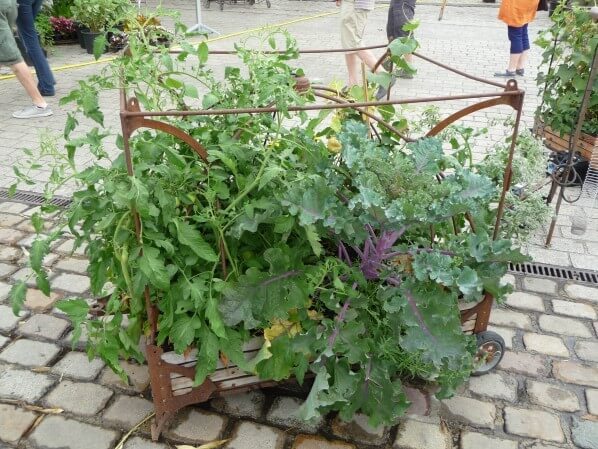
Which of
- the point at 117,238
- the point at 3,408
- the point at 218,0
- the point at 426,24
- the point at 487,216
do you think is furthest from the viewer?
the point at 218,0

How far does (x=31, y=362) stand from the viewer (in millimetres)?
2555

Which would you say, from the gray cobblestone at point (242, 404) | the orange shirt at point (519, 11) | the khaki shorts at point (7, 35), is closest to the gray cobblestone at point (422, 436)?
the gray cobblestone at point (242, 404)

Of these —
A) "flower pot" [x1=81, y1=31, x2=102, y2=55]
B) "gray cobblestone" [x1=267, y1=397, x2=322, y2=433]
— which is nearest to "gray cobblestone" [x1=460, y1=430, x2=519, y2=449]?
"gray cobblestone" [x1=267, y1=397, x2=322, y2=433]

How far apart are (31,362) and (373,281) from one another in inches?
61.5

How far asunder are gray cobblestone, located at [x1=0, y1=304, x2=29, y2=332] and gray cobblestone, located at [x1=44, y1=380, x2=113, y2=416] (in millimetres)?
530

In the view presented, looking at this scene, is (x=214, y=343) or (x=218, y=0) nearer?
(x=214, y=343)

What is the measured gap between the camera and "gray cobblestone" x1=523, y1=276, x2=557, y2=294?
316 centimetres

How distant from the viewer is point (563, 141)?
13.6 ft

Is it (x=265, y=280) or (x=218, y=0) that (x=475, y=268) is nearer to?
(x=265, y=280)

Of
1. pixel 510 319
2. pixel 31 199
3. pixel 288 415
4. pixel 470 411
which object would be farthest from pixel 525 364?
pixel 31 199

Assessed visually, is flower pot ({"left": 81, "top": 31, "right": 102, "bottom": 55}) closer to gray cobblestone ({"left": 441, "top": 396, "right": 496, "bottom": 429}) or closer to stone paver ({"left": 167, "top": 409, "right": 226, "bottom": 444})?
stone paver ({"left": 167, "top": 409, "right": 226, "bottom": 444})

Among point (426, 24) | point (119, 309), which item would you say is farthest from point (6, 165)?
point (426, 24)

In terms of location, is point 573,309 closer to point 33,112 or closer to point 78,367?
point 78,367

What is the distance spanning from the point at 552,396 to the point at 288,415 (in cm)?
112
